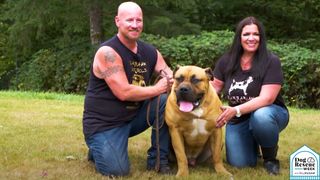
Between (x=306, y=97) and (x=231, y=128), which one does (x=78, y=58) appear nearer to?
(x=306, y=97)

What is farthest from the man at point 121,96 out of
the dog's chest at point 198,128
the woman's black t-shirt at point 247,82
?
the woman's black t-shirt at point 247,82

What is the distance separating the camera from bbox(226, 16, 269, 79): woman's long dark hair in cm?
472

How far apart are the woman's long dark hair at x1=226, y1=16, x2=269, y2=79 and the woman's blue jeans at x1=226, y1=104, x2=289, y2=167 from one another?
1.16ft

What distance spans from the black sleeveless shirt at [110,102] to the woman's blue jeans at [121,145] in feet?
0.25

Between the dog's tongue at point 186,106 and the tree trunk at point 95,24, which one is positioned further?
the tree trunk at point 95,24

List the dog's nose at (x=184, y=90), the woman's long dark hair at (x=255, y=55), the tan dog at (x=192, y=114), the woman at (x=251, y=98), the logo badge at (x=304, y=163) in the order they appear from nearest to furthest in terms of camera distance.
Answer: the logo badge at (x=304, y=163), the dog's nose at (x=184, y=90), the tan dog at (x=192, y=114), the woman at (x=251, y=98), the woman's long dark hair at (x=255, y=55)

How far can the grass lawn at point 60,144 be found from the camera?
4.57 m

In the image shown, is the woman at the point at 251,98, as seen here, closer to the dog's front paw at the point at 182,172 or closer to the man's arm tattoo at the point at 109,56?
the dog's front paw at the point at 182,172

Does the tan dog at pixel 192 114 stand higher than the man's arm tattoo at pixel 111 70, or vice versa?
the man's arm tattoo at pixel 111 70

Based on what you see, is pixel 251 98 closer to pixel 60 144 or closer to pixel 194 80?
pixel 194 80

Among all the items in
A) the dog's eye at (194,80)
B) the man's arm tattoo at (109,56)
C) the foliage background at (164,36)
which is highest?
the man's arm tattoo at (109,56)

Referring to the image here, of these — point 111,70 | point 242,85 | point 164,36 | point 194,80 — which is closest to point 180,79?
point 194,80

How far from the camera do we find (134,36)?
14.9 feet

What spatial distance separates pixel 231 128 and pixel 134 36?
1.32m
